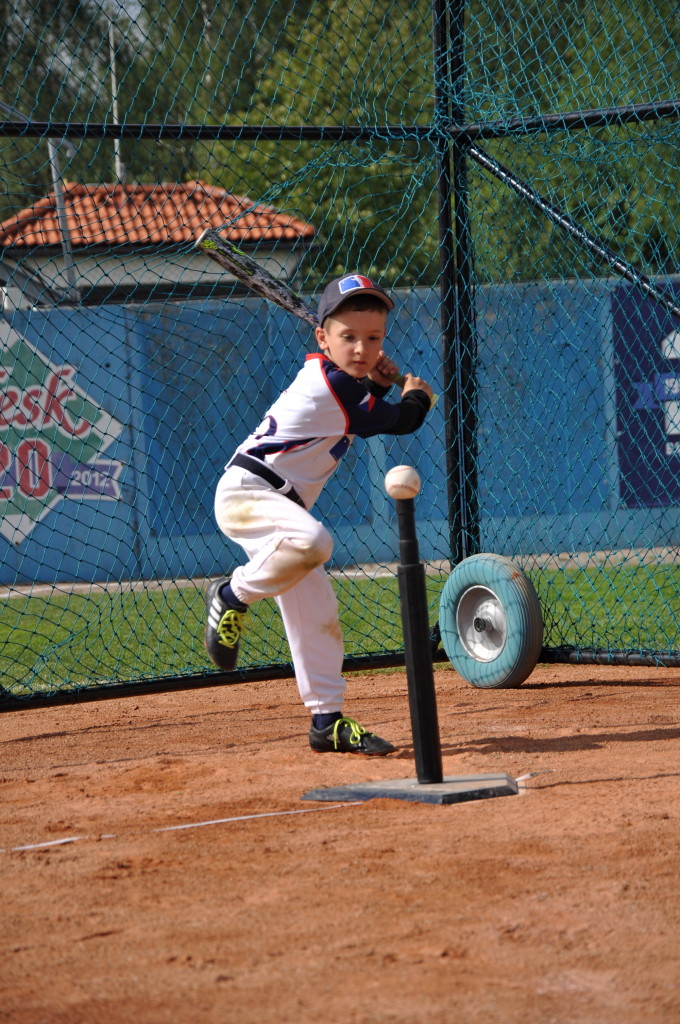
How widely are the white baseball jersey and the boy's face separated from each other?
A: 5 centimetres

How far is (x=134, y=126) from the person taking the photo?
19.2 ft

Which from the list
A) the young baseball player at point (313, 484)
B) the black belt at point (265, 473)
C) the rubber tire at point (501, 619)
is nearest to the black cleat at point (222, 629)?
the young baseball player at point (313, 484)

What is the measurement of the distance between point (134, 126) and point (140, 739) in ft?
9.51

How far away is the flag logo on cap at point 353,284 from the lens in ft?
14.2

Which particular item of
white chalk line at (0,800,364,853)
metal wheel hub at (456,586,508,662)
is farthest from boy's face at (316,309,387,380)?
metal wheel hub at (456,586,508,662)

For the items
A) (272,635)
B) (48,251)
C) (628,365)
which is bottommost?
(272,635)

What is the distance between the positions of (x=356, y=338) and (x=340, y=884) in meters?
2.13

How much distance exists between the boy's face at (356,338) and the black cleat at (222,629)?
99cm

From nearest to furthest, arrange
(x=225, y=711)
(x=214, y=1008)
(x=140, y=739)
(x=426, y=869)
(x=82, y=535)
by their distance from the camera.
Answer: (x=214, y=1008) < (x=426, y=869) < (x=140, y=739) < (x=225, y=711) < (x=82, y=535)

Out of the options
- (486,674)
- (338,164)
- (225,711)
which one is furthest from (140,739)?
(338,164)

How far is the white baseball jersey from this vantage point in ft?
14.4

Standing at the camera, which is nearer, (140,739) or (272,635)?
(140,739)

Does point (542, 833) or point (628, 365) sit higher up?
point (628, 365)

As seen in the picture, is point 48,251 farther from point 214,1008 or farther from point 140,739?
point 214,1008
